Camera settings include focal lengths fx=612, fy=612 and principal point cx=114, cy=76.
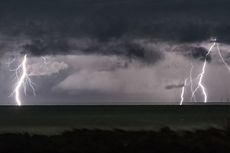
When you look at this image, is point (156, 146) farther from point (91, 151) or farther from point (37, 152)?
point (37, 152)

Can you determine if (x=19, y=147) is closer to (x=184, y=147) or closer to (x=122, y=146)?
(x=122, y=146)

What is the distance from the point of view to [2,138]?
44.6 meters

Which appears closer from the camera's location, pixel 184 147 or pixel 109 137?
pixel 184 147

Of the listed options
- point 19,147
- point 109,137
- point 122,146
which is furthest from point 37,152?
point 109,137

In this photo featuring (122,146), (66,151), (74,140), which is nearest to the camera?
(66,151)

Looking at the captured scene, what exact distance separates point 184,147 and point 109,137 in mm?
8181

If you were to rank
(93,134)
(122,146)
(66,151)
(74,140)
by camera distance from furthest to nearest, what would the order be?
(93,134)
(74,140)
(122,146)
(66,151)

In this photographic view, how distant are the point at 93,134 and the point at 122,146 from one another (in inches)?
301

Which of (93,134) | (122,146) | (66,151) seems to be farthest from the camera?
(93,134)

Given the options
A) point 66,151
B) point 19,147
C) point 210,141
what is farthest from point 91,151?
point 210,141

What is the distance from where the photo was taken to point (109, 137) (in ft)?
143

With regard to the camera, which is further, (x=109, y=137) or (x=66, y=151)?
(x=109, y=137)

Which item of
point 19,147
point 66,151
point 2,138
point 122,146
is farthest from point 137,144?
point 2,138

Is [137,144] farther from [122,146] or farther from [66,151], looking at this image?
[66,151]
